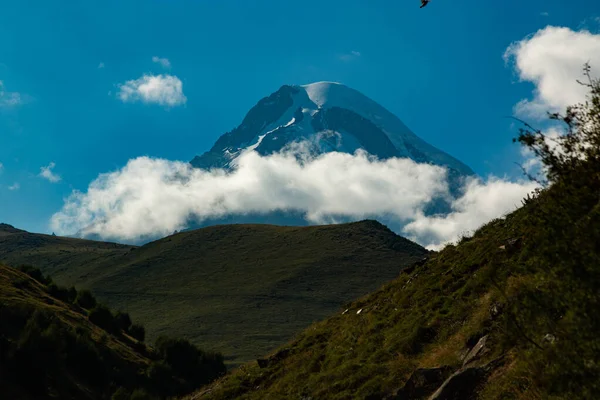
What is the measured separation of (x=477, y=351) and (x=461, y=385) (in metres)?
1.62

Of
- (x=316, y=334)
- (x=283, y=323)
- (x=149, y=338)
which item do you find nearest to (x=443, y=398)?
(x=316, y=334)

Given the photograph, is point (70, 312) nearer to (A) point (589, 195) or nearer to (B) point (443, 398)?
(B) point (443, 398)

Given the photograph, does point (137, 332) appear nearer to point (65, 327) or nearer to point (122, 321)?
point (122, 321)

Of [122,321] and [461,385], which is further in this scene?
[122,321]

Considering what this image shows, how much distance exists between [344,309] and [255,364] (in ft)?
19.5

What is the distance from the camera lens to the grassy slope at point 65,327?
44.7 metres

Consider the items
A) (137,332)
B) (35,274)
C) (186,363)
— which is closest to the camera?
(186,363)

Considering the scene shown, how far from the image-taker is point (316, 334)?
91.3 ft

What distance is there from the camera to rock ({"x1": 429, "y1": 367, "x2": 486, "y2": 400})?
538 inches

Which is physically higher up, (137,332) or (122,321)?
(122,321)

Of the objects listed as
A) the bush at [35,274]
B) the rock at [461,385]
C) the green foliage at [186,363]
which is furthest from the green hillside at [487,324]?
the bush at [35,274]

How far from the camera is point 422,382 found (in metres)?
15.7

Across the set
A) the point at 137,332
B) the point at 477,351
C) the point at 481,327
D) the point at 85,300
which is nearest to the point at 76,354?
the point at 137,332

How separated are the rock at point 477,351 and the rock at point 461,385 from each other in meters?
1.04
